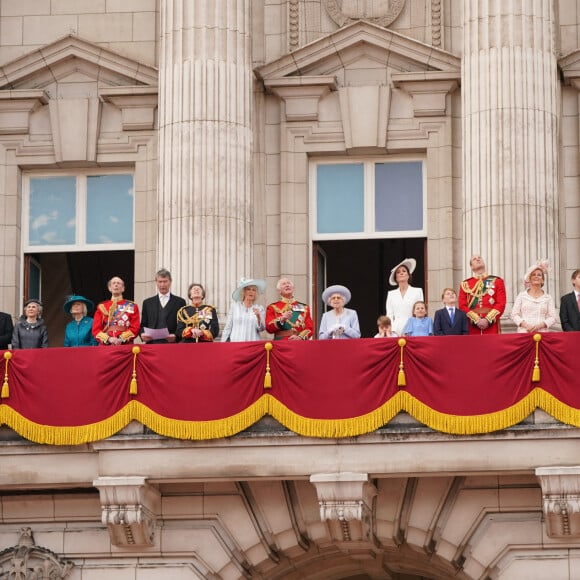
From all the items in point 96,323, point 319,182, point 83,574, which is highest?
point 319,182

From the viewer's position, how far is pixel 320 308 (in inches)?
1646

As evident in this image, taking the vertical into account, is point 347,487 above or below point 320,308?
below

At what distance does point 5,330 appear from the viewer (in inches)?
1496

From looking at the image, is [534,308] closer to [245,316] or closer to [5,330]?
[245,316]

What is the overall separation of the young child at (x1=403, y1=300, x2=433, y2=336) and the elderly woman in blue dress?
85cm

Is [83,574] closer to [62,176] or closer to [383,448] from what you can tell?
[383,448]

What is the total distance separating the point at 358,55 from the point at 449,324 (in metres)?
7.79

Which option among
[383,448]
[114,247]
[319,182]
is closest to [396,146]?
[319,182]

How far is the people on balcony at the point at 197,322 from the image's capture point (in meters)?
36.7

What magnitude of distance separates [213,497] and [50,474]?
8.62 ft

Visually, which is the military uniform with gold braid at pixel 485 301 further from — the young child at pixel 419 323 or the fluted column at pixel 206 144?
the fluted column at pixel 206 144

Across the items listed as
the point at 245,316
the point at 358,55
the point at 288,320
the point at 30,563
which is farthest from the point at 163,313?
the point at 358,55

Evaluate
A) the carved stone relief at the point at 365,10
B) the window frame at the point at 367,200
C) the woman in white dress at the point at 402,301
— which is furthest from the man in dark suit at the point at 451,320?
the carved stone relief at the point at 365,10

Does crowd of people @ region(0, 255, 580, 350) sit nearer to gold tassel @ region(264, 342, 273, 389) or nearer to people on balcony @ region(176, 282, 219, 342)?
people on balcony @ region(176, 282, 219, 342)
